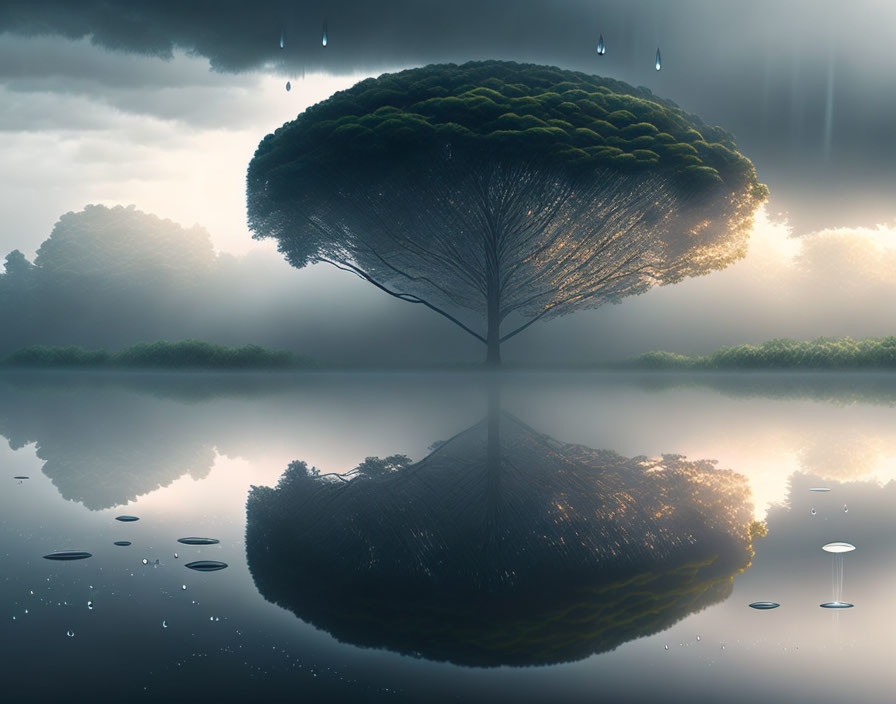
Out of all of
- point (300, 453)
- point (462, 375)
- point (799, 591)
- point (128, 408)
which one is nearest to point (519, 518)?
point (799, 591)

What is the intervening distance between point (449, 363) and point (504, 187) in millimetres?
12035

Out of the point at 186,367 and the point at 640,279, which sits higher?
the point at 640,279

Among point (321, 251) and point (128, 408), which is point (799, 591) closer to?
point (128, 408)

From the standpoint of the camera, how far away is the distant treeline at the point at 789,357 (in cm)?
3775

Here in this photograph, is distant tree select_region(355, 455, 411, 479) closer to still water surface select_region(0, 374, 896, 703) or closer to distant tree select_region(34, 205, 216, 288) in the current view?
still water surface select_region(0, 374, 896, 703)

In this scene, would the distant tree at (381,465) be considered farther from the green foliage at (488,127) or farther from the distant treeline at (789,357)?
the distant treeline at (789,357)

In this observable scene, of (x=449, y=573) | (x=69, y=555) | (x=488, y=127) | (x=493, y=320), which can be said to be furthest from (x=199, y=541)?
(x=493, y=320)

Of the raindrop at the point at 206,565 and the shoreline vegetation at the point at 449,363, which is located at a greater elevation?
the shoreline vegetation at the point at 449,363

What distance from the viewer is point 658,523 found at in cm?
633

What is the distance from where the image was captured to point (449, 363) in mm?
40781

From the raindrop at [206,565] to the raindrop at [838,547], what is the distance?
396 cm

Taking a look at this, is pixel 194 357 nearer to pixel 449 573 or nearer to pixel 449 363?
pixel 449 363

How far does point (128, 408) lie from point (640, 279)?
26.8 meters

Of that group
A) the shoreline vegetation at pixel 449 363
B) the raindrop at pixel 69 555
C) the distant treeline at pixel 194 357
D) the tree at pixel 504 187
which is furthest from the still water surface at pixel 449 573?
the shoreline vegetation at pixel 449 363
